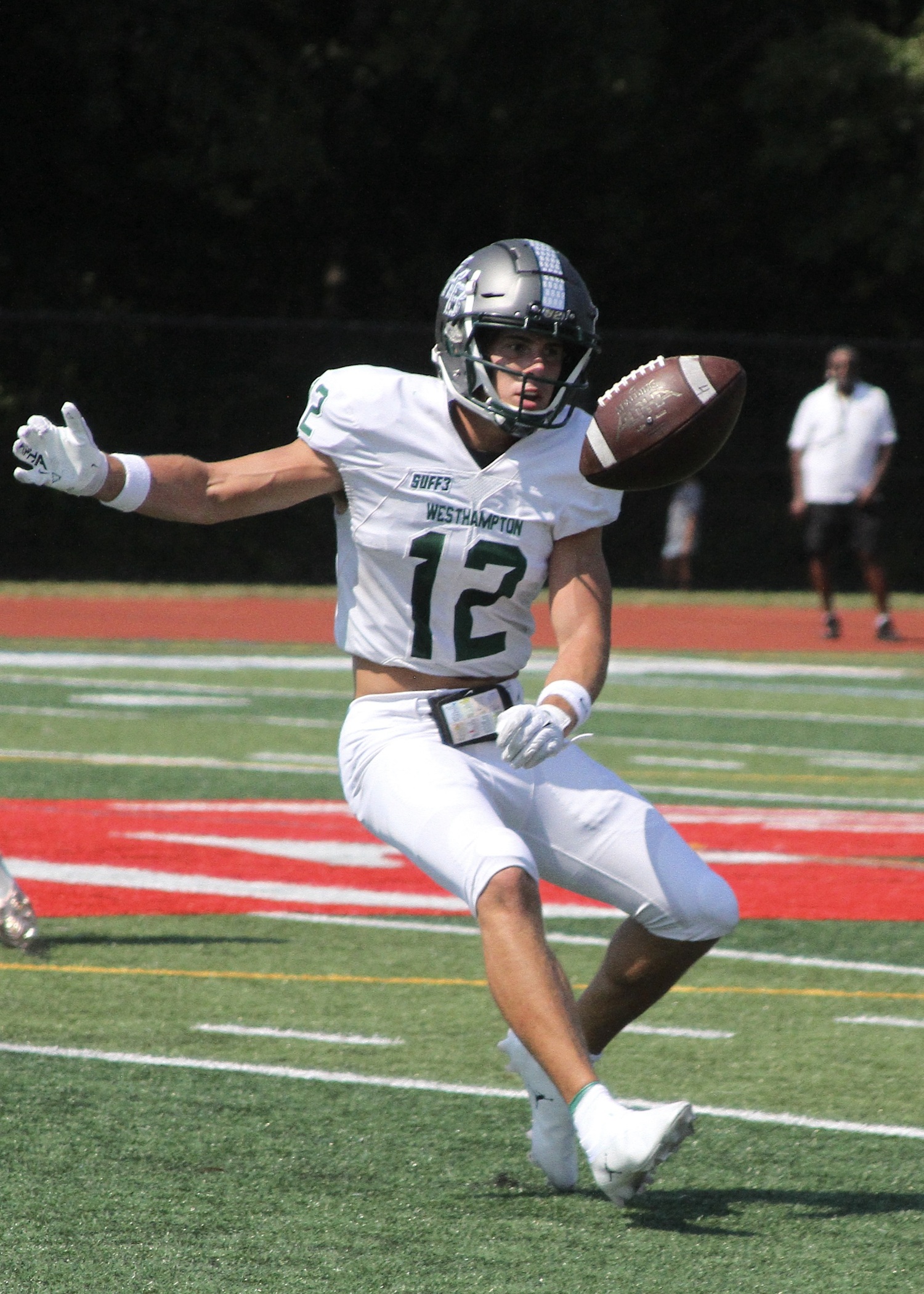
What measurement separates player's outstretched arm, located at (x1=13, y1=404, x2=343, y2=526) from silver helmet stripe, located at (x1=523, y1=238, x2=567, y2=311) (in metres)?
0.56

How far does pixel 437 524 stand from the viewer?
4266 millimetres

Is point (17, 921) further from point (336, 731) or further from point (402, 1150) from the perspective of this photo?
point (336, 731)

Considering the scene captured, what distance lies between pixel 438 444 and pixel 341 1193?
1.50 metres

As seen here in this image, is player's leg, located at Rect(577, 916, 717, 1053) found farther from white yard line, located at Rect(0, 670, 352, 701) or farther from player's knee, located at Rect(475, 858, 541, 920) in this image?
white yard line, located at Rect(0, 670, 352, 701)

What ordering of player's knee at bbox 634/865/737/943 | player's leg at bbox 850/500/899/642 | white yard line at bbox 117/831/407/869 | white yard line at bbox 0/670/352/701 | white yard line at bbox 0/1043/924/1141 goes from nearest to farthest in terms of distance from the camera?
player's knee at bbox 634/865/737/943
white yard line at bbox 0/1043/924/1141
white yard line at bbox 117/831/407/869
white yard line at bbox 0/670/352/701
player's leg at bbox 850/500/899/642

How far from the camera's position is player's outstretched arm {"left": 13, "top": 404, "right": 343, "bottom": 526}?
415 centimetres

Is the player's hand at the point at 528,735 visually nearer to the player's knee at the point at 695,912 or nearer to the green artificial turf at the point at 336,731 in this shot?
the player's knee at the point at 695,912

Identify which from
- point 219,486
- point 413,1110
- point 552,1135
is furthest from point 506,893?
point 219,486

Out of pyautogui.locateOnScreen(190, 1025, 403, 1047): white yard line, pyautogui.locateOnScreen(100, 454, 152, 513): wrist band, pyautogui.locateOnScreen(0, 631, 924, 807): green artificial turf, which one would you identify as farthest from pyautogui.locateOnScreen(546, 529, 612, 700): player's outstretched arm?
pyautogui.locateOnScreen(0, 631, 924, 807): green artificial turf

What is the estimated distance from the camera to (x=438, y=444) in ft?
14.2

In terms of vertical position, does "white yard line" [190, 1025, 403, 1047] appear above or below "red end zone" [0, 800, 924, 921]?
above

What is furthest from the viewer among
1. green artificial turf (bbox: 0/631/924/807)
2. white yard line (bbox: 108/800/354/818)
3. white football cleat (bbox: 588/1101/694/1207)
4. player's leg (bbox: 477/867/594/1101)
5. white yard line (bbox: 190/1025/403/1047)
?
green artificial turf (bbox: 0/631/924/807)

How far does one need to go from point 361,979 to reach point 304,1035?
2.11ft

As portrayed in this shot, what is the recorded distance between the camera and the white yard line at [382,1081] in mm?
4488
